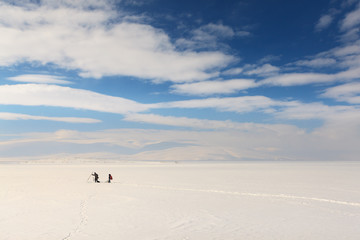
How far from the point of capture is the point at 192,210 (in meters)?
17.9

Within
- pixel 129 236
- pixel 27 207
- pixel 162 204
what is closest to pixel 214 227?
pixel 129 236

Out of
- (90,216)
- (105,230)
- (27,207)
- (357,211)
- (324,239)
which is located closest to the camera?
(324,239)

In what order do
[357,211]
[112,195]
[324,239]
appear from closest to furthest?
[324,239] → [357,211] → [112,195]

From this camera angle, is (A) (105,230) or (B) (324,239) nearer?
(B) (324,239)

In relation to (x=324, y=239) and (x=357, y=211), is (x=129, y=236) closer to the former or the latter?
(x=324, y=239)

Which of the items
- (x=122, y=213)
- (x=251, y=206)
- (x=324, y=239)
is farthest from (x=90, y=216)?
(x=324, y=239)

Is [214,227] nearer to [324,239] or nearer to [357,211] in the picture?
[324,239]

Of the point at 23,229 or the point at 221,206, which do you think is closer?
the point at 23,229

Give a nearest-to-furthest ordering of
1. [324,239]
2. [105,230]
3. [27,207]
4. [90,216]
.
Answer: [324,239], [105,230], [90,216], [27,207]

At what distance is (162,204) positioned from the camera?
65.9 feet

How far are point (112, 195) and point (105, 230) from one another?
37.6 ft

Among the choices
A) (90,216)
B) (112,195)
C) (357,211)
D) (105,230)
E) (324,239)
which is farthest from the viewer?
(112,195)

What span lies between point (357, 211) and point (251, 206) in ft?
20.0

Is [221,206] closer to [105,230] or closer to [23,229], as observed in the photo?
[105,230]
